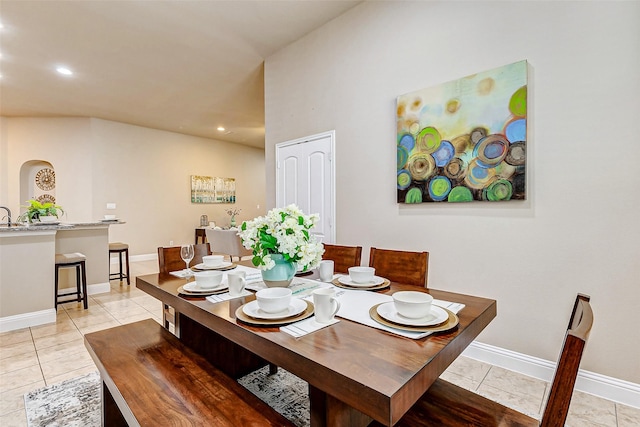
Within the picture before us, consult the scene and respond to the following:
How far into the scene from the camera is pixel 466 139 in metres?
2.27

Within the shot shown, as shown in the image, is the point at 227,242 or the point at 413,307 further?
the point at 227,242

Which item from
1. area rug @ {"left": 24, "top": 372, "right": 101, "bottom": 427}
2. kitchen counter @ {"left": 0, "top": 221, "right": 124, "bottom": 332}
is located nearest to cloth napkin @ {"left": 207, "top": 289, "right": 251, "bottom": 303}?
area rug @ {"left": 24, "top": 372, "right": 101, "bottom": 427}

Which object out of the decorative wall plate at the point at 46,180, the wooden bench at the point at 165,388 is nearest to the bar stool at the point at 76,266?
the wooden bench at the point at 165,388

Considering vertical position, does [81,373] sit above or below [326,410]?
below

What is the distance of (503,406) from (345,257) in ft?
4.20

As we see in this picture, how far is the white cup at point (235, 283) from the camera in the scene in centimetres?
141

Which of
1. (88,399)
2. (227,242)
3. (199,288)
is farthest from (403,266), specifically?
(227,242)

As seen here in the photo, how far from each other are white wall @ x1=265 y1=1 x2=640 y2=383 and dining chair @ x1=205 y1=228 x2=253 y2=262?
11.6 ft

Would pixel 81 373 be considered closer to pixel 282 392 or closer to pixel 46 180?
pixel 282 392

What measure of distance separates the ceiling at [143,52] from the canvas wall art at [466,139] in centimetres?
146

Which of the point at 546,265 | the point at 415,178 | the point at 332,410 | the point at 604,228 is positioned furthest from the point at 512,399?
the point at 415,178

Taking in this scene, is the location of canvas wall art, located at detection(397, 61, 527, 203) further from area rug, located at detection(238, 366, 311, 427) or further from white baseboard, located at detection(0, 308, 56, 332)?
white baseboard, located at detection(0, 308, 56, 332)

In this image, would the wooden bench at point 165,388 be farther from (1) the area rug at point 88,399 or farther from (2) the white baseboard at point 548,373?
(2) the white baseboard at point 548,373

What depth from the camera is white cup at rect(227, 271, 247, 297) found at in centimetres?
141
